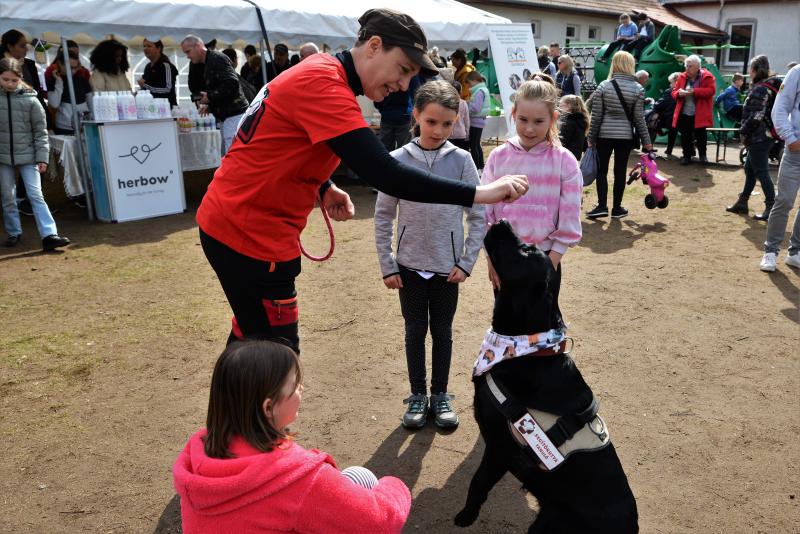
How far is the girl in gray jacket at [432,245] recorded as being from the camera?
3408mm

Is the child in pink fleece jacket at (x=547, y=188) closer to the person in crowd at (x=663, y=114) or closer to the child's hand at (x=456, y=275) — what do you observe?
the child's hand at (x=456, y=275)

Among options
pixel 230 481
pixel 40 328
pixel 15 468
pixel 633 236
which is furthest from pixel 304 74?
pixel 633 236

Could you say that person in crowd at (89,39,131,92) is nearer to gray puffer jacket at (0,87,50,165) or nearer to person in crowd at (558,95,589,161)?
gray puffer jacket at (0,87,50,165)

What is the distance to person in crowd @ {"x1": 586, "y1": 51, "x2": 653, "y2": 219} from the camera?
26.9ft

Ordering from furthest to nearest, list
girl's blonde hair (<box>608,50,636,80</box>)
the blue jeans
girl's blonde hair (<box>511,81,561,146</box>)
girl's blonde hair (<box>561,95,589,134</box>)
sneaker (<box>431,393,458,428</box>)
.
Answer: girl's blonde hair (<box>608,50,636,80</box>) < girl's blonde hair (<box>561,95,589,134</box>) < the blue jeans < sneaker (<box>431,393,458,428</box>) < girl's blonde hair (<box>511,81,561,146</box>)

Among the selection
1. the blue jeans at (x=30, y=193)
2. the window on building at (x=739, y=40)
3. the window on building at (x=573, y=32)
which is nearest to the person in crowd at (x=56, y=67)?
the blue jeans at (x=30, y=193)

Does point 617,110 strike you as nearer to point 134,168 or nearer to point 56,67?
point 134,168

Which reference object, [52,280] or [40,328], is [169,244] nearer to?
[52,280]

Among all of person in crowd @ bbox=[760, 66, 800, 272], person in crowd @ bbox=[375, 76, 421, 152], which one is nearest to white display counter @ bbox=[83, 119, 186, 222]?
person in crowd @ bbox=[375, 76, 421, 152]

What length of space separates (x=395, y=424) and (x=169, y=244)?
4.71 m

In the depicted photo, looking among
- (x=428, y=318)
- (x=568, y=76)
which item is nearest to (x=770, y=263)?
(x=428, y=318)

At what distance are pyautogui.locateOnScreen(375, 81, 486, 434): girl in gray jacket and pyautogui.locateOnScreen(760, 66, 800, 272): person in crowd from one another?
4006 millimetres

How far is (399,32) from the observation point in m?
2.35

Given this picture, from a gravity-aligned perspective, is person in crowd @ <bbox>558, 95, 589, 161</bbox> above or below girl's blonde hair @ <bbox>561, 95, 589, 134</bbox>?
below
